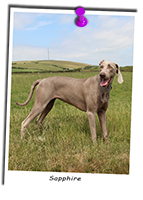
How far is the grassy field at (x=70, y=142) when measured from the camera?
2.92 m

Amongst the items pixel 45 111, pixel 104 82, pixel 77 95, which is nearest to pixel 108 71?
pixel 104 82

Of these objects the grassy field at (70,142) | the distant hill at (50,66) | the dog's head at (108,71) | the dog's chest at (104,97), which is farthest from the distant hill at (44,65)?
the dog's chest at (104,97)

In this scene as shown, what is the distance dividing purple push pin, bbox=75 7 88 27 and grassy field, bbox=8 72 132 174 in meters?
1.00

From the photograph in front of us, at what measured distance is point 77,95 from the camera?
377cm

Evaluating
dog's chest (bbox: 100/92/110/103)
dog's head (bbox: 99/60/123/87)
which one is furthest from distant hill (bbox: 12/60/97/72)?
dog's chest (bbox: 100/92/110/103)

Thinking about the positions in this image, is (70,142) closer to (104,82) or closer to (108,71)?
(104,82)

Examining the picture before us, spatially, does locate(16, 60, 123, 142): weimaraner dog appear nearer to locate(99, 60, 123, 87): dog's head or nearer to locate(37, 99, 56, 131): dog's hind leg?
locate(37, 99, 56, 131): dog's hind leg

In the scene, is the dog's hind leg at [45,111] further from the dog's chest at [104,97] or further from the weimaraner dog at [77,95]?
the dog's chest at [104,97]

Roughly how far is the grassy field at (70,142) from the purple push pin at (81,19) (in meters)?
1.00

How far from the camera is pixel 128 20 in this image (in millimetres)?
3141

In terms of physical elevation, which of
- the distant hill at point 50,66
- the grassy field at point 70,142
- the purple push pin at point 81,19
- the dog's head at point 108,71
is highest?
the purple push pin at point 81,19

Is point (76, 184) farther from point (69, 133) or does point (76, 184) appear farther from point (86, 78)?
point (86, 78)

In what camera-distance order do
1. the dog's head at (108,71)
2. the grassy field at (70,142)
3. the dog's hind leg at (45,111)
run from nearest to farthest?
the grassy field at (70,142)
the dog's head at (108,71)
the dog's hind leg at (45,111)

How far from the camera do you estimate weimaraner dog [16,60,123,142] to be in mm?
3521
